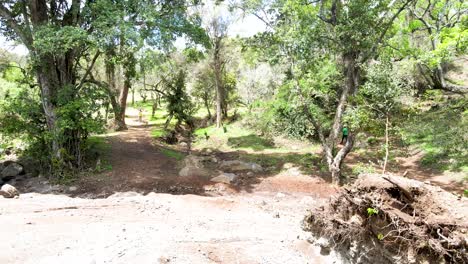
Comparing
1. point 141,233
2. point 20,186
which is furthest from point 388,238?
point 20,186

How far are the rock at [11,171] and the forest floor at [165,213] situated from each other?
121cm

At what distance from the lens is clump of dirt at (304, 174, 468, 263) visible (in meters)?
4.21

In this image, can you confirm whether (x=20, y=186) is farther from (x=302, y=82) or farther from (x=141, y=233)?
(x=302, y=82)

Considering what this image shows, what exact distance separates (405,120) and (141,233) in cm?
1037

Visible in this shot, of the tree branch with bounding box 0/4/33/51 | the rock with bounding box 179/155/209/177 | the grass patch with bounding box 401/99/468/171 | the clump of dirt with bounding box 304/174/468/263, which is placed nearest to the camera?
the clump of dirt with bounding box 304/174/468/263

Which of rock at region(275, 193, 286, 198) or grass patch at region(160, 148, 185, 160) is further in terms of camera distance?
grass patch at region(160, 148, 185, 160)

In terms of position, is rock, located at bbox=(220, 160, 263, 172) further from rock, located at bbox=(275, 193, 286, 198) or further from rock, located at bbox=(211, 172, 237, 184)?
rock, located at bbox=(275, 193, 286, 198)

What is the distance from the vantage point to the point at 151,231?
748 cm

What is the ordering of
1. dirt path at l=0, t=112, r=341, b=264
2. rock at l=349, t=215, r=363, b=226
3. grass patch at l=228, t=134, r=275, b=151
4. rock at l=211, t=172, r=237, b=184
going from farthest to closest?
1. grass patch at l=228, t=134, r=275, b=151
2. rock at l=211, t=172, r=237, b=184
3. dirt path at l=0, t=112, r=341, b=264
4. rock at l=349, t=215, r=363, b=226

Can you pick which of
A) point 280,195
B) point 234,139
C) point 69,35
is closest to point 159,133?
point 234,139

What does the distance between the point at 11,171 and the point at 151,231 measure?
9.68m

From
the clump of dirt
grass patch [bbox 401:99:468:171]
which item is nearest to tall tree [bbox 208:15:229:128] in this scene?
grass patch [bbox 401:99:468:171]

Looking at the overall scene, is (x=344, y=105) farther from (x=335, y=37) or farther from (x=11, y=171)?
(x=11, y=171)

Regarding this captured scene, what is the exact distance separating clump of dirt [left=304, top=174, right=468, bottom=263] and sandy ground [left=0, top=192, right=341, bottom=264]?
3.19ft
